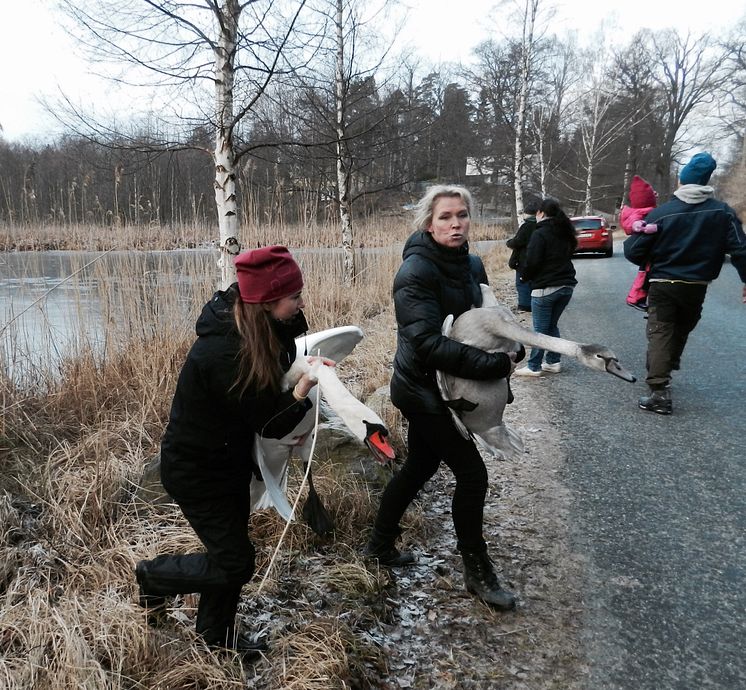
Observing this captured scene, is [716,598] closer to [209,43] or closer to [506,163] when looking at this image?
[209,43]

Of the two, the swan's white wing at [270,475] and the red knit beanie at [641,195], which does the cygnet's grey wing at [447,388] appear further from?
the red knit beanie at [641,195]

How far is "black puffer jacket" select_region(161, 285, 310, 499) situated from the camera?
176cm

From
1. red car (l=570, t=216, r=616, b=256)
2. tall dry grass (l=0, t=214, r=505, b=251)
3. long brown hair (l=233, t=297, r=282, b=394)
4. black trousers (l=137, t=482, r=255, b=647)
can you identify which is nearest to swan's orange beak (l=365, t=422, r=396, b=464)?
long brown hair (l=233, t=297, r=282, b=394)

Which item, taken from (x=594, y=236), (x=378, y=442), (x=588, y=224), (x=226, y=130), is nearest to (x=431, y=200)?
(x=378, y=442)

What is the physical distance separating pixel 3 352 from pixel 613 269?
574 inches

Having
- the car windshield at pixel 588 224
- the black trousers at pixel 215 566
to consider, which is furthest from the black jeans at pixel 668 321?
the car windshield at pixel 588 224

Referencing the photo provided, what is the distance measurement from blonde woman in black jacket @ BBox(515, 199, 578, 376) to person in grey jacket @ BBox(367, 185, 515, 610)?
3.22 m

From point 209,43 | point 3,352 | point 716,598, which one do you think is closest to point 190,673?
point 716,598

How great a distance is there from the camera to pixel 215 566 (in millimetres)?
1844

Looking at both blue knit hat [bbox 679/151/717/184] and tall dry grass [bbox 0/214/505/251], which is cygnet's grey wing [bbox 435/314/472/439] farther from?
tall dry grass [bbox 0/214/505/251]

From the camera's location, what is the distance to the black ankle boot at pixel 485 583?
2238 millimetres

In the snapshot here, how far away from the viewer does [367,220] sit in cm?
1245

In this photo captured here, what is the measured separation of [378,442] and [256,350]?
0.54m

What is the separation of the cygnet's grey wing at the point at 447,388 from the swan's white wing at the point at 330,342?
349 millimetres
